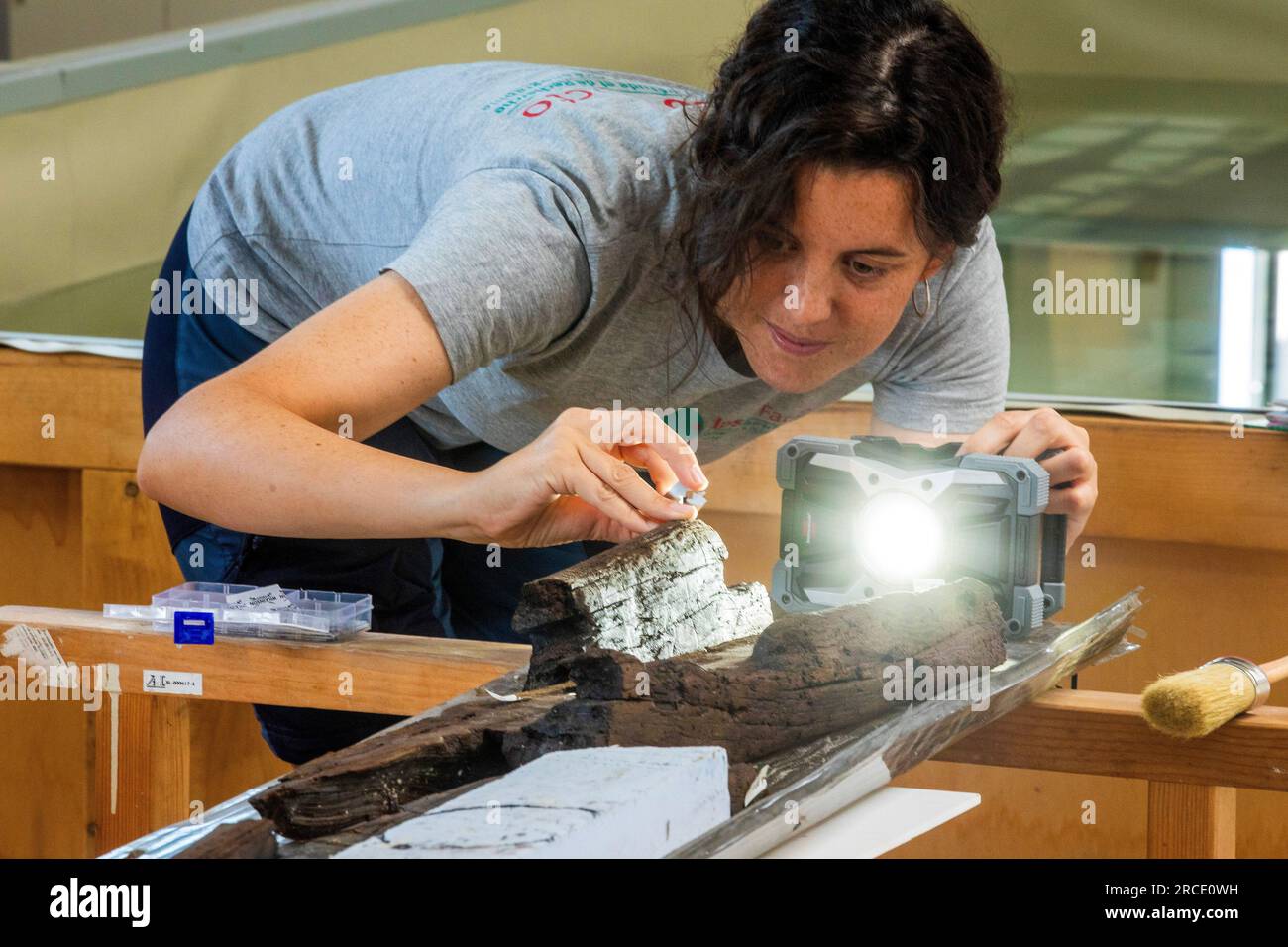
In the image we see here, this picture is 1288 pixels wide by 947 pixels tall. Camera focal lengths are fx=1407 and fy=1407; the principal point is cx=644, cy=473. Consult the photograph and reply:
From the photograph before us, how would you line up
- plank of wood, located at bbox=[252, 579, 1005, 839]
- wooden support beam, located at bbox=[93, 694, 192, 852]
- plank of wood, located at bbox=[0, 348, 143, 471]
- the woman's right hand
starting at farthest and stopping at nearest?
plank of wood, located at bbox=[0, 348, 143, 471] → wooden support beam, located at bbox=[93, 694, 192, 852] → the woman's right hand → plank of wood, located at bbox=[252, 579, 1005, 839]

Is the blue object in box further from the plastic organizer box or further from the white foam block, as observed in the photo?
the white foam block

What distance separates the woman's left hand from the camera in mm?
1229

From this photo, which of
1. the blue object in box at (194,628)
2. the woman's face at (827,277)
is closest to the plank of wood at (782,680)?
the woman's face at (827,277)

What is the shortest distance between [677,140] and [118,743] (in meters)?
0.79

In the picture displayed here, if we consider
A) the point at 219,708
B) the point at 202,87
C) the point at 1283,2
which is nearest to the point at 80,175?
the point at 202,87

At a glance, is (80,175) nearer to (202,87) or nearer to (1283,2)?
(202,87)

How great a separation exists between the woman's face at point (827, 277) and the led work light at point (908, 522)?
0.08 meters

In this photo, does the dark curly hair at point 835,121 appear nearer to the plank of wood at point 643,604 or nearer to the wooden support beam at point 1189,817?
the plank of wood at point 643,604

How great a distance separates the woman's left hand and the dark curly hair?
0.60 ft

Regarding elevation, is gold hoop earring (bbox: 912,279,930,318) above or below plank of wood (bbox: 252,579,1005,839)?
above

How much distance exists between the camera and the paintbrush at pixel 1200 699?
1015mm

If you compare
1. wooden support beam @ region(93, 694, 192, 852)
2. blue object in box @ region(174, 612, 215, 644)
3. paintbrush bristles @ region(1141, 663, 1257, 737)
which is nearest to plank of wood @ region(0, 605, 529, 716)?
blue object in box @ region(174, 612, 215, 644)

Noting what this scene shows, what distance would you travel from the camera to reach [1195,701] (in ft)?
3.32

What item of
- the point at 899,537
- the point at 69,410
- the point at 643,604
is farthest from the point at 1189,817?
the point at 69,410
